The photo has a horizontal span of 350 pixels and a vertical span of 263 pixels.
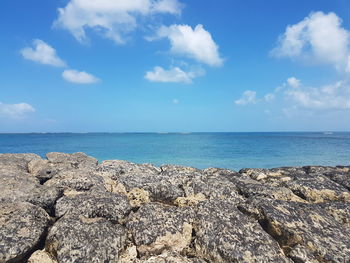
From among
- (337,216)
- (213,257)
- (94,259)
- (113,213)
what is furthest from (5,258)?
(337,216)

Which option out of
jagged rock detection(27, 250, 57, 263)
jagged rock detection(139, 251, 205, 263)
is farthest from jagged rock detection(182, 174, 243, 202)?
jagged rock detection(27, 250, 57, 263)

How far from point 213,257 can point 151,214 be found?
179 centimetres

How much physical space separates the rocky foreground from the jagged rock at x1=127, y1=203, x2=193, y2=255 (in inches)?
0.9

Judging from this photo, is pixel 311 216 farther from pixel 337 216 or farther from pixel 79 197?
pixel 79 197

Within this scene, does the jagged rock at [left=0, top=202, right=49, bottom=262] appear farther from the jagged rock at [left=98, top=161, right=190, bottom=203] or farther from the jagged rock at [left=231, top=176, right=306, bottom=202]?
the jagged rock at [left=231, top=176, right=306, bottom=202]

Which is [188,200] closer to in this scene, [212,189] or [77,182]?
[212,189]

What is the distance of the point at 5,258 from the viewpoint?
4.68 metres

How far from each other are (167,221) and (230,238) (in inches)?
60.5

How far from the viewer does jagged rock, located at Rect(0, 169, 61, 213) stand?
653 cm

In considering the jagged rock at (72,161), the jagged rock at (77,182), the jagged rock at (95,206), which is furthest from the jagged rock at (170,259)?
the jagged rock at (72,161)

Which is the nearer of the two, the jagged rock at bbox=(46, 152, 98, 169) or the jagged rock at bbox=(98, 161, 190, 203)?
the jagged rock at bbox=(98, 161, 190, 203)

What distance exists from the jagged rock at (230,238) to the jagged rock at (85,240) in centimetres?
182

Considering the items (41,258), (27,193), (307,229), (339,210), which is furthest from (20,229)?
(339,210)

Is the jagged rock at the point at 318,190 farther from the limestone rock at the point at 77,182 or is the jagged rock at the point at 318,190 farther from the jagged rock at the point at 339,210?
the limestone rock at the point at 77,182
